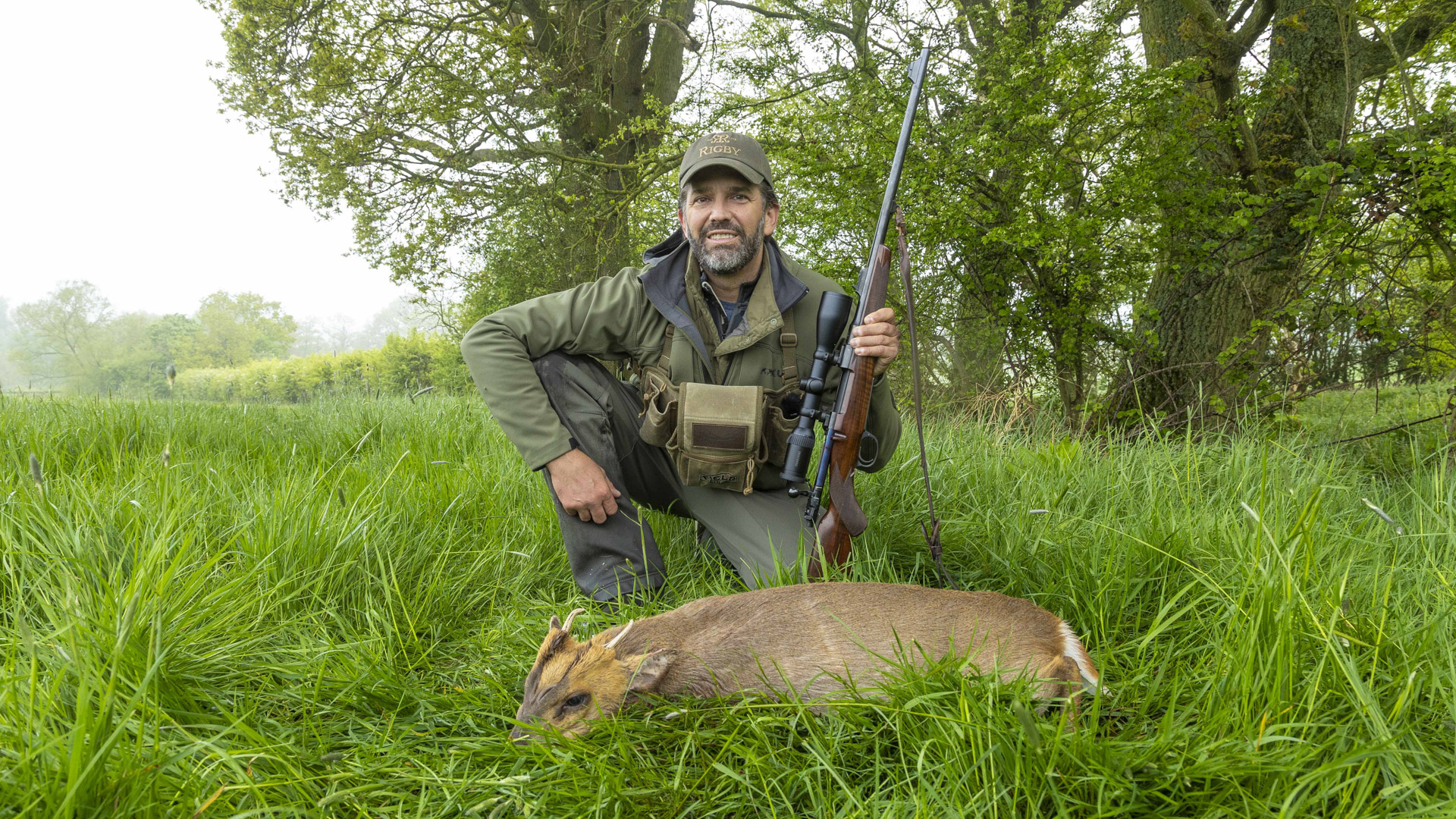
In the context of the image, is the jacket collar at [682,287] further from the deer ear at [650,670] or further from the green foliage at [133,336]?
the green foliage at [133,336]

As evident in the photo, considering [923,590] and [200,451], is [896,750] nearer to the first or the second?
[923,590]

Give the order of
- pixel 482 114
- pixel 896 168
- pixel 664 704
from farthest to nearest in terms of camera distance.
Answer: pixel 482 114 < pixel 896 168 < pixel 664 704

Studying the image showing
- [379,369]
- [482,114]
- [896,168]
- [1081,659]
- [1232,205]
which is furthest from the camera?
[379,369]

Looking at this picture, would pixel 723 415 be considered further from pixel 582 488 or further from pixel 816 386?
pixel 582 488

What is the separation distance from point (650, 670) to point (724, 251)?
6.95 feet

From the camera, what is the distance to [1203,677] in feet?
6.36

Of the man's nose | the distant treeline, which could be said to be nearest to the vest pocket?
the man's nose

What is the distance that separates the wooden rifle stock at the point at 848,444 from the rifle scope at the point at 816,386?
0.09 meters

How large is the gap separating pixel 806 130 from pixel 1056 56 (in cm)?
246

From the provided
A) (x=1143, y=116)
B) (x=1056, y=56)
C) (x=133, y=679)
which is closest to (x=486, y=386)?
(x=133, y=679)

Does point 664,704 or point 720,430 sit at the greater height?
point 720,430

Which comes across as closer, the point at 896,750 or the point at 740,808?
the point at 740,808

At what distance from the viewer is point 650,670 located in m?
2.03

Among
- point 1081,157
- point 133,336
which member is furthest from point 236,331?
point 1081,157
